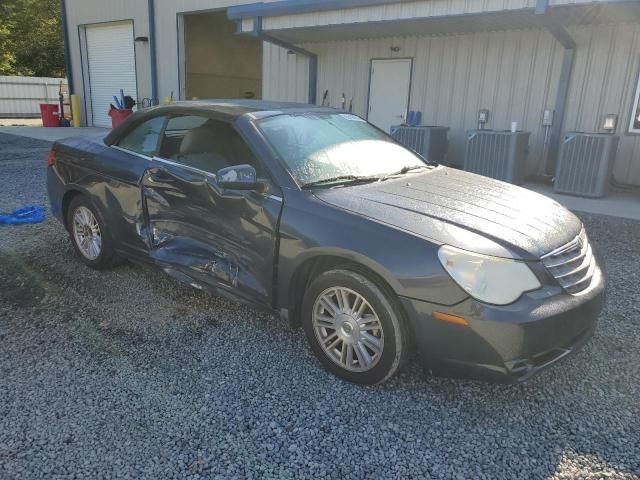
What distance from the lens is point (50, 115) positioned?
18672 millimetres

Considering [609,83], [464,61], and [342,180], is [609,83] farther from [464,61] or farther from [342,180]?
[342,180]

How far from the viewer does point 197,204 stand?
11.2ft

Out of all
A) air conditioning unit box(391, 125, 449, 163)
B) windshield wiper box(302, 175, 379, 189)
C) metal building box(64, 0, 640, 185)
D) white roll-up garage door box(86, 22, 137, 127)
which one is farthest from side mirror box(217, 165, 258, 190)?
white roll-up garage door box(86, 22, 137, 127)

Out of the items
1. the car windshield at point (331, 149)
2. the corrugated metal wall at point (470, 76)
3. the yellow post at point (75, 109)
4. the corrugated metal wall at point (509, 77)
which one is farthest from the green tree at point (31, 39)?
the car windshield at point (331, 149)

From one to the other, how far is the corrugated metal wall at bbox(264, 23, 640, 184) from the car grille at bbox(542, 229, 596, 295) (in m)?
6.95

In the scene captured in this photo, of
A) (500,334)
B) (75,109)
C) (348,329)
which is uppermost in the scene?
(75,109)

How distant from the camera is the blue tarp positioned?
19.1 feet

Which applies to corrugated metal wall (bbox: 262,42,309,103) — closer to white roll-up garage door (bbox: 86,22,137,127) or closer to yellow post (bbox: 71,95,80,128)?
white roll-up garage door (bbox: 86,22,137,127)

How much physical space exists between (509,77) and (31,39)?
110 ft

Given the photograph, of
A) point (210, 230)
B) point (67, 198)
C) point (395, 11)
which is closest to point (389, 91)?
point (395, 11)

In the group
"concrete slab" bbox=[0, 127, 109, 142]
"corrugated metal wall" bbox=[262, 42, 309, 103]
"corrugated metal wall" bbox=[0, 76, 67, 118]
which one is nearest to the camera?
"corrugated metal wall" bbox=[262, 42, 309, 103]

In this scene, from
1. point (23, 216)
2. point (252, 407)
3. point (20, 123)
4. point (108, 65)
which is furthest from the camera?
point (20, 123)

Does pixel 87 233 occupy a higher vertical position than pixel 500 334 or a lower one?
lower

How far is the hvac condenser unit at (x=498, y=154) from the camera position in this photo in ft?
27.9
